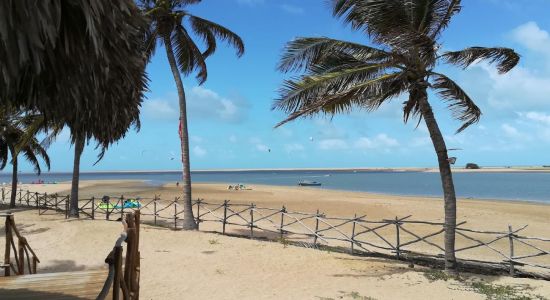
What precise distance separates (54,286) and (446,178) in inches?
307

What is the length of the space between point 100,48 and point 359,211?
84.2 ft

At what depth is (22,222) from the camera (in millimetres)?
17203

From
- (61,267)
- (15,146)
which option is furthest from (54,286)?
(15,146)

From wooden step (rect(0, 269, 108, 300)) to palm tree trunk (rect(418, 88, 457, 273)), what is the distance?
23.3 ft

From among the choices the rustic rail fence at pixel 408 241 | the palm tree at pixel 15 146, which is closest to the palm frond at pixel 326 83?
the rustic rail fence at pixel 408 241

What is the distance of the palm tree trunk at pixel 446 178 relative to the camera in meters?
9.82

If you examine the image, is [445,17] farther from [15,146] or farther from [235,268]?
[15,146]

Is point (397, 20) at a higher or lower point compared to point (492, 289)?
higher

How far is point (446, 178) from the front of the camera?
9.87 meters

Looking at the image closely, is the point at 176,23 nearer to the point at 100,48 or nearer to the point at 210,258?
the point at 210,258

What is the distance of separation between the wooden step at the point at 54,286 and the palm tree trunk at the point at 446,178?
280 inches

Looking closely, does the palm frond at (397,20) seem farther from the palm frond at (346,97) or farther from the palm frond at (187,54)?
the palm frond at (187,54)

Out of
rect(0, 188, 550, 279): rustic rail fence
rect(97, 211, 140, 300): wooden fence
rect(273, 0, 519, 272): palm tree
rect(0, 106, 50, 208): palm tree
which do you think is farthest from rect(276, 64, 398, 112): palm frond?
rect(0, 106, 50, 208): palm tree

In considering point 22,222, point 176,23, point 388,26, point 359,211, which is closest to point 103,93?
point 388,26
